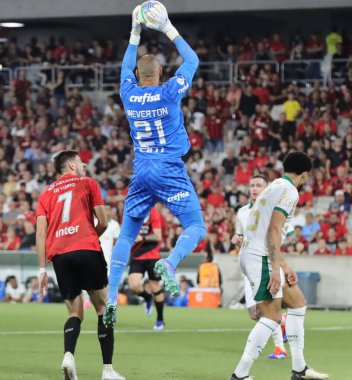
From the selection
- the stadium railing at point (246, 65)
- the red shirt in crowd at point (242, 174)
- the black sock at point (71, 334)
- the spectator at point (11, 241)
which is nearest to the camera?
the black sock at point (71, 334)

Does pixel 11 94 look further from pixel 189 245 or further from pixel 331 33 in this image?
pixel 189 245

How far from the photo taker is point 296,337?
10.7 m

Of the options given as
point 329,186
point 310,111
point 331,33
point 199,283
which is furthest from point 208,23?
point 199,283

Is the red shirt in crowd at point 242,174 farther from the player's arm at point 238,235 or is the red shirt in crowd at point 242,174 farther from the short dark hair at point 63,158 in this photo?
the short dark hair at point 63,158

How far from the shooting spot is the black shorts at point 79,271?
34.9 ft

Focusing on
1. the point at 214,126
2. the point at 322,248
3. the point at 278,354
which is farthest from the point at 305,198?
the point at 278,354

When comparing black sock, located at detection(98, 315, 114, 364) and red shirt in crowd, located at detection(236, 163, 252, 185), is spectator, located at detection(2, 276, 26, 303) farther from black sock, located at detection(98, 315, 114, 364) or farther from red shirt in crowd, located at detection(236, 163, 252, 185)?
black sock, located at detection(98, 315, 114, 364)

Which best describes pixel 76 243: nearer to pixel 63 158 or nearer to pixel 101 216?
pixel 101 216

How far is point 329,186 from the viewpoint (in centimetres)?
2834

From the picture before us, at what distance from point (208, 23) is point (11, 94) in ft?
23.5

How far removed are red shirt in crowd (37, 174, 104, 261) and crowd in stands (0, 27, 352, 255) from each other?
15027 millimetres

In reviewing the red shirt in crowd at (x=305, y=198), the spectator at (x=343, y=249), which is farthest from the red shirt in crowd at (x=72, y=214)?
A: the red shirt in crowd at (x=305, y=198)

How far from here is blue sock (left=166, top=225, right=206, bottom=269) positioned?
34.1ft

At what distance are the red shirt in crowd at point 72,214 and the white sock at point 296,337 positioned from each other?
2.02m
